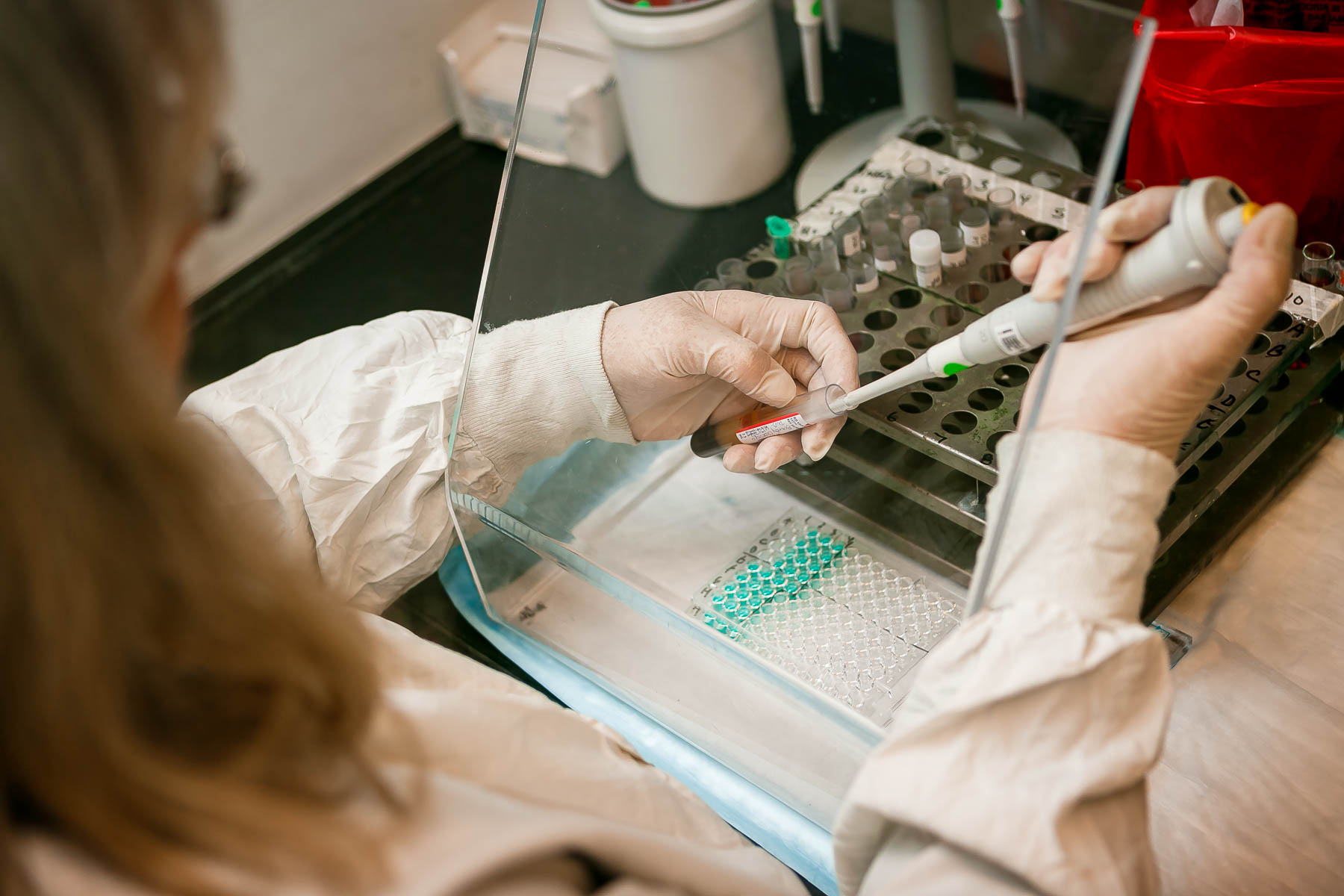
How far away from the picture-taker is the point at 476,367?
1103mm

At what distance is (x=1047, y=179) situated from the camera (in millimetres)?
1150

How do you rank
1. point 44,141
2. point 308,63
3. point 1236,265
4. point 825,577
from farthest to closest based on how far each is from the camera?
point 308,63
point 825,577
point 1236,265
point 44,141

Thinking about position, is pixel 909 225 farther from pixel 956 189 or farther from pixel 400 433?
pixel 400 433

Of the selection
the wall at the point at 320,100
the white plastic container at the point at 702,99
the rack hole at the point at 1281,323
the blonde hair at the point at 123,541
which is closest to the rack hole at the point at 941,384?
the rack hole at the point at 1281,323

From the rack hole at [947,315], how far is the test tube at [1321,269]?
0.35 meters

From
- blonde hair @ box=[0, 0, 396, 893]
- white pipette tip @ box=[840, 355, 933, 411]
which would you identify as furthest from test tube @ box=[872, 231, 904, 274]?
blonde hair @ box=[0, 0, 396, 893]

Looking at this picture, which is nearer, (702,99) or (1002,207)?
(1002,207)

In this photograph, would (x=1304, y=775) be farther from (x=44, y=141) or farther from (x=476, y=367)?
(x=44, y=141)

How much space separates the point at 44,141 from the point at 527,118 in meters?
0.76

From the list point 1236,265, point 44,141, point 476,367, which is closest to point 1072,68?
point 1236,265

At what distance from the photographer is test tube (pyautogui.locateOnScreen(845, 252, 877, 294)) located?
3.67ft

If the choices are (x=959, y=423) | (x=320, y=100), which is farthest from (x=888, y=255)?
(x=320, y=100)

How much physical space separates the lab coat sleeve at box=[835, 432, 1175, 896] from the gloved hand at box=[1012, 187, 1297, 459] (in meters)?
0.02

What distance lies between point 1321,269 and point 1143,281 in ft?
1.73
